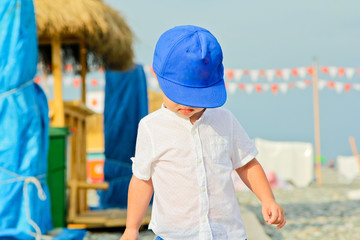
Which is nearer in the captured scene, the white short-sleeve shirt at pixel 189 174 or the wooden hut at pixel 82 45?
the white short-sleeve shirt at pixel 189 174

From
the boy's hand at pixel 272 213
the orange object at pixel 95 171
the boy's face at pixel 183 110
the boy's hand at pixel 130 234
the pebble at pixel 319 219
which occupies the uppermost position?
the boy's face at pixel 183 110

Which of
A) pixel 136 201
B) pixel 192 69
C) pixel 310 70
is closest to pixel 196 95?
pixel 192 69

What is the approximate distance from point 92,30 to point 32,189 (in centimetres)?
287

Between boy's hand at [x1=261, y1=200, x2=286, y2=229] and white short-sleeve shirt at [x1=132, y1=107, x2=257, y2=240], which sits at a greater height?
white short-sleeve shirt at [x1=132, y1=107, x2=257, y2=240]

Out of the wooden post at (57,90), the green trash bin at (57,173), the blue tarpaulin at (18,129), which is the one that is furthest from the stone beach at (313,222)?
the blue tarpaulin at (18,129)

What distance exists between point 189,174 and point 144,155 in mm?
209

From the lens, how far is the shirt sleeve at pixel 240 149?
2098 mm

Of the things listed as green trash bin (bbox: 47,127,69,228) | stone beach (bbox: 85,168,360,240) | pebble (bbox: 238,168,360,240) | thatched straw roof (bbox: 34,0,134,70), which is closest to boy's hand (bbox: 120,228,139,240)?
stone beach (bbox: 85,168,360,240)

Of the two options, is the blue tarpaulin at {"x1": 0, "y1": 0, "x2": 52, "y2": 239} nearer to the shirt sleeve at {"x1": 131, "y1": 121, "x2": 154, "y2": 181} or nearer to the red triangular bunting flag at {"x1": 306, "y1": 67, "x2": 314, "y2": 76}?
the shirt sleeve at {"x1": 131, "y1": 121, "x2": 154, "y2": 181}

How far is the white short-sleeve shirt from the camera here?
195 cm

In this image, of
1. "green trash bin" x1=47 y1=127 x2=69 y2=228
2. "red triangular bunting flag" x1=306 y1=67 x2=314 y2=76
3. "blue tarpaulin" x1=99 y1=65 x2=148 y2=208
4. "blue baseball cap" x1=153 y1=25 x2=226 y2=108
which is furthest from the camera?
"red triangular bunting flag" x1=306 y1=67 x2=314 y2=76

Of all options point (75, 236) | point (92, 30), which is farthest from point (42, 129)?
point (92, 30)

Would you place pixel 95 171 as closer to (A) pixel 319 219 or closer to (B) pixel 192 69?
(A) pixel 319 219

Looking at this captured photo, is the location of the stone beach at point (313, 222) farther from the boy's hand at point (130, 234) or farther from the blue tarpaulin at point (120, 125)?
the boy's hand at point (130, 234)
